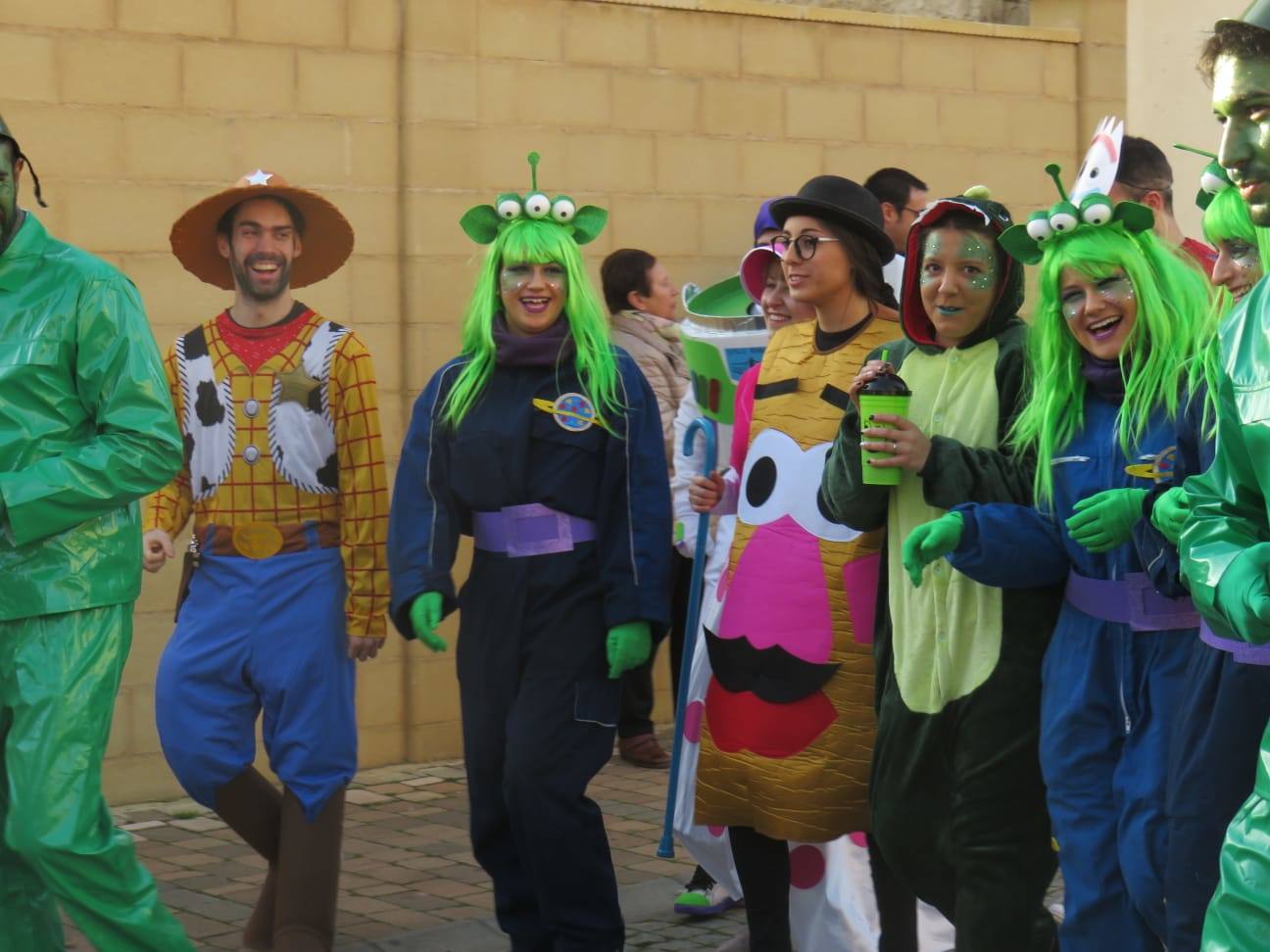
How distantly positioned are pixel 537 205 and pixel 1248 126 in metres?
2.64

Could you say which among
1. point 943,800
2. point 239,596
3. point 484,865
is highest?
point 239,596

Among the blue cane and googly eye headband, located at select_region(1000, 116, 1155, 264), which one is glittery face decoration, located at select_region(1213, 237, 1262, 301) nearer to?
googly eye headband, located at select_region(1000, 116, 1155, 264)

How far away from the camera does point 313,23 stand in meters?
7.78

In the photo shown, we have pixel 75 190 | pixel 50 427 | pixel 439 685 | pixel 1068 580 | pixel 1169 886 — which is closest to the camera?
pixel 1169 886

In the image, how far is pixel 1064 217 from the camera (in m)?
4.32

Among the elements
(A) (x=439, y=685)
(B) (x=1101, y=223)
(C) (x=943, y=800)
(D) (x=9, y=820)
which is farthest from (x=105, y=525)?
(A) (x=439, y=685)

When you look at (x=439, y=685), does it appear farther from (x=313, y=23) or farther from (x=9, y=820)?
(x=9, y=820)

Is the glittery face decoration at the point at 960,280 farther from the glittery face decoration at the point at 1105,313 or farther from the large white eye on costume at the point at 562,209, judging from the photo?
the large white eye on costume at the point at 562,209

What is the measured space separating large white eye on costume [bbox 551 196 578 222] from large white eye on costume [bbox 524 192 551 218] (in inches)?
0.7

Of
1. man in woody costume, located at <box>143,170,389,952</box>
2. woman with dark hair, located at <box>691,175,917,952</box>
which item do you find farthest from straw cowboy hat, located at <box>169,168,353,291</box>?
woman with dark hair, located at <box>691,175,917,952</box>

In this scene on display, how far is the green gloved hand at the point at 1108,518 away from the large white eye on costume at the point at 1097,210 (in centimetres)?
61

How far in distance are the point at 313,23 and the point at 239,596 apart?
3.05m

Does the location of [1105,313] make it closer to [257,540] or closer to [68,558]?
[68,558]

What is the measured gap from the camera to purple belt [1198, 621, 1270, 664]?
355cm
